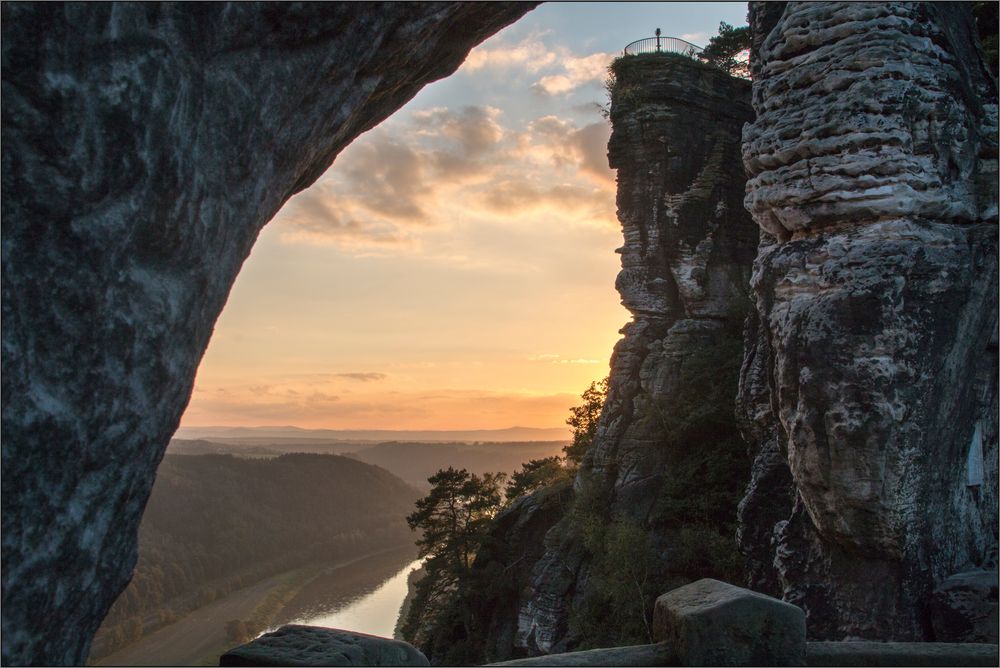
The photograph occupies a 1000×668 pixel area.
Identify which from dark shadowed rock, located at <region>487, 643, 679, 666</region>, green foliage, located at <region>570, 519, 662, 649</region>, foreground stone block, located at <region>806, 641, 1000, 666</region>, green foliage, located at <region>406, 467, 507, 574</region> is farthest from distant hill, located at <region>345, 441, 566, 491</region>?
dark shadowed rock, located at <region>487, 643, 679, 666</region>

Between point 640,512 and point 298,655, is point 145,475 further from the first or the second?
point 640,512

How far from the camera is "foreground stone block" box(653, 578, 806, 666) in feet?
14.9

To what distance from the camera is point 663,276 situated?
30453 millimetres

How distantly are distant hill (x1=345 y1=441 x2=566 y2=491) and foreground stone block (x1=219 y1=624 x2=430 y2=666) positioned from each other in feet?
398

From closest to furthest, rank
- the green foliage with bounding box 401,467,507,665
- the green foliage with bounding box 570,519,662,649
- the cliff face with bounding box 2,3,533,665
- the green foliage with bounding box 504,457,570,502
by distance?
the cliff face with bounding box 2,3,533,665
the green foliage with bounding box 570,519,662,649
the green foliage with bounding box 401,467,507,665
the green foliage with bounding box 504,457,570,502

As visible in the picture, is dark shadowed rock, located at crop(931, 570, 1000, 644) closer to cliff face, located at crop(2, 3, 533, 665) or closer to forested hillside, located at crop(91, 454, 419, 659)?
cliff face, located at crop(2, 3, 533, 665)

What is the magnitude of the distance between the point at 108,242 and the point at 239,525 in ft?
282

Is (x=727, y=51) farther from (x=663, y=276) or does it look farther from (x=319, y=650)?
(x=319, y=650)

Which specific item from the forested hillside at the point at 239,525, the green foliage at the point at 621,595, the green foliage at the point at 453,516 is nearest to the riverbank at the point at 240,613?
the forested hillside at the point at 239,525

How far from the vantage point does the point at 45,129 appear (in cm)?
276

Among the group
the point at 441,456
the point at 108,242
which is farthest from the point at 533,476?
the point at 441,456

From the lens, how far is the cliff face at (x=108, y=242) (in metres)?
2.71

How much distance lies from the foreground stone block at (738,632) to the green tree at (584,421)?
105 ft

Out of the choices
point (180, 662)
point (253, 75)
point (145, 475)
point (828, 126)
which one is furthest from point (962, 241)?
point (180, 662)
